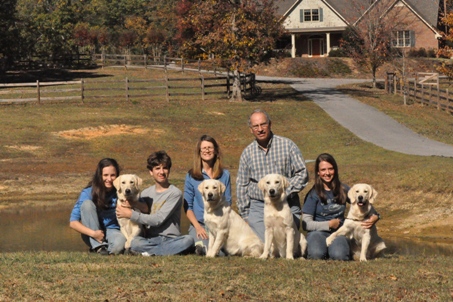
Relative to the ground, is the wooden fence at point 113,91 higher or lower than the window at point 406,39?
lower

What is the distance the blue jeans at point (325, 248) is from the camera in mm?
11164

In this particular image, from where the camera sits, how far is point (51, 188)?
24.7 metres

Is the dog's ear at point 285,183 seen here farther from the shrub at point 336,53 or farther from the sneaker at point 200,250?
the shrub at point 336,53

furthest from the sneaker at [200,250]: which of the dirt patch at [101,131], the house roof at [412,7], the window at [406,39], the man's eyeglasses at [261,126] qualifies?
the window at [406,39]

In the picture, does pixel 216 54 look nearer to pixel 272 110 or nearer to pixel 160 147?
pixel 272 110

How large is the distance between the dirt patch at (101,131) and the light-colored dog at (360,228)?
22085 mm

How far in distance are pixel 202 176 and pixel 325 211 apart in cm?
167

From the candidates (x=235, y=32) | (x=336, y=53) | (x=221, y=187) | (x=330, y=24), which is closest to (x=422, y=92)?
(x=235, y=32)

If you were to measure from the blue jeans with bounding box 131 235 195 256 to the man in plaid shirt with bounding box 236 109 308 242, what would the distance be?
87cm

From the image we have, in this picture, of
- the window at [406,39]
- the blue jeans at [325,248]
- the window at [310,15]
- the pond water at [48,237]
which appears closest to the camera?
the blue jeans at [325,248]

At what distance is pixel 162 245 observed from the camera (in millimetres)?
11703

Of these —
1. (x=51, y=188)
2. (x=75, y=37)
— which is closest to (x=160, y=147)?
(x=51, y=188)

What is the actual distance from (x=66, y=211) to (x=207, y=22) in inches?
966

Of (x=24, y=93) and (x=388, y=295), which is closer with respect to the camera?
(x=388, y=295)
